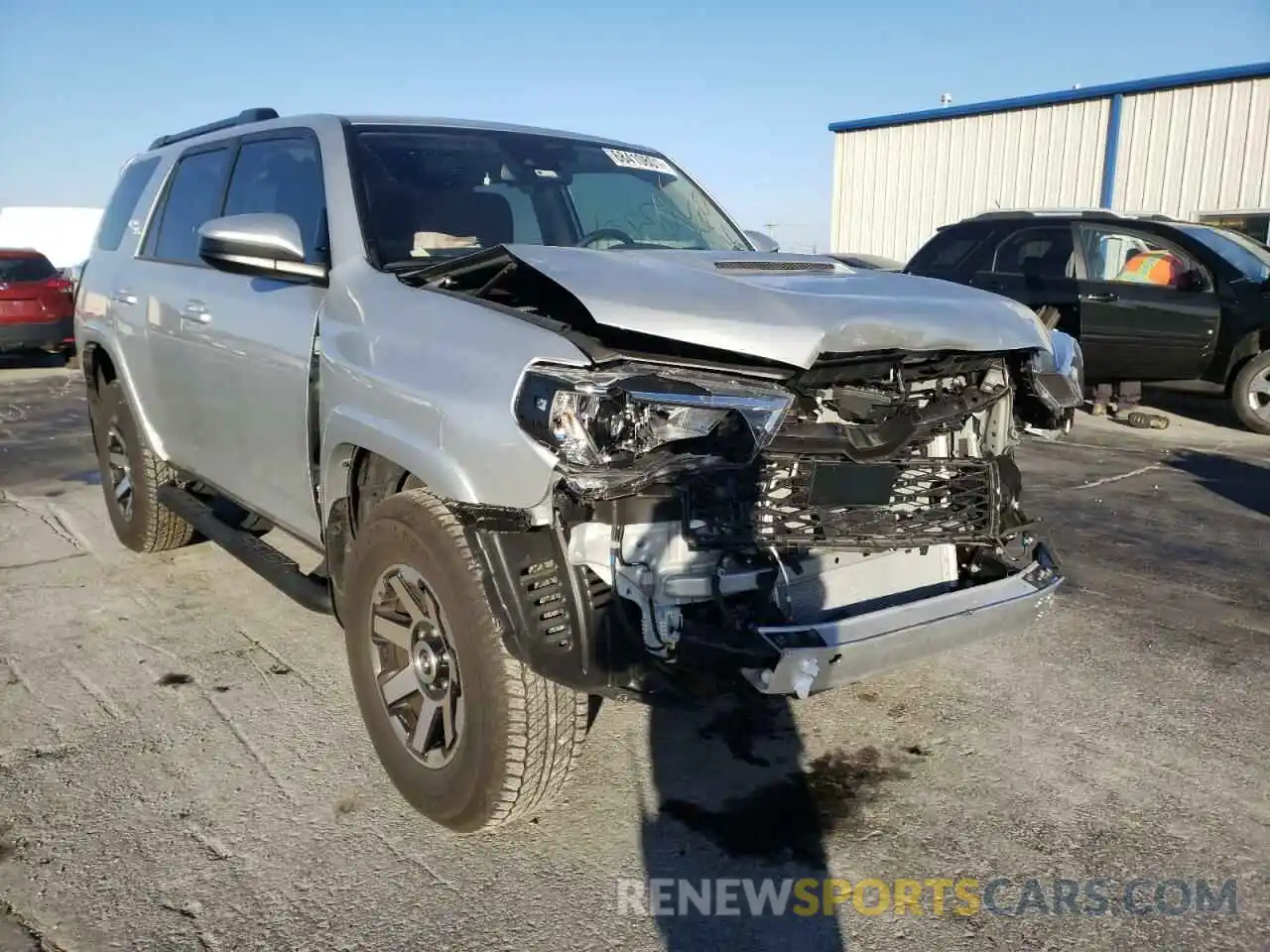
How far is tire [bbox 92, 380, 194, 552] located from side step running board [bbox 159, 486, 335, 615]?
18cm

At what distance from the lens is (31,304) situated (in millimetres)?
14297

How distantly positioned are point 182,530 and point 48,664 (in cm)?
135

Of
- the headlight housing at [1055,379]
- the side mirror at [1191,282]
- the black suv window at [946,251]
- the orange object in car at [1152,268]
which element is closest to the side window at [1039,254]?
the black suv window at [946,251]

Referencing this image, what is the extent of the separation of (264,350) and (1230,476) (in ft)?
22.0

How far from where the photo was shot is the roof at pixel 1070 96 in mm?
13711

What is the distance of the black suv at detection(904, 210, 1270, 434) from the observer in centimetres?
885

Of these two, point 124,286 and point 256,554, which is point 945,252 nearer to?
point 124,286

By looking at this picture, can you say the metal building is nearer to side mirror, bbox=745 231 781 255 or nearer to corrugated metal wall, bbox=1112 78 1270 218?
corrugated metal wall, bbox=1112 78 1270 218

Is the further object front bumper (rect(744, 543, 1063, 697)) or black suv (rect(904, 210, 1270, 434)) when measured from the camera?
black suv (rect(904, 210, 1270, 434))

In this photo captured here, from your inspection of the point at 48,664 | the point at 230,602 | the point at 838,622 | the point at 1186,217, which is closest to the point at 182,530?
the point at 230,602

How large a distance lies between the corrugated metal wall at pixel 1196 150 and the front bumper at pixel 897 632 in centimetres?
1374

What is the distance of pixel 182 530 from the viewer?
517 centimetres

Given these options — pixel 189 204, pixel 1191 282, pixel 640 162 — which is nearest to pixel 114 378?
pixel 189 204

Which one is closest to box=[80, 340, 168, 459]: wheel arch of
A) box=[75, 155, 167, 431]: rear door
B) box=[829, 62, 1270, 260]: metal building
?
box=[75, 155, 167, 431]: rear door
